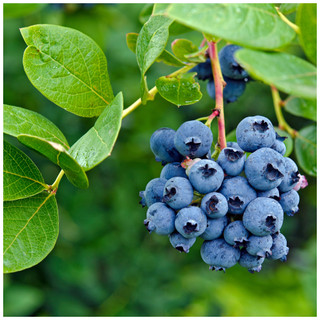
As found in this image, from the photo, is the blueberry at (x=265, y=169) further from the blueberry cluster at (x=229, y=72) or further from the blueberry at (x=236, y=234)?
the blueberry cluster at (x=229, y=72)

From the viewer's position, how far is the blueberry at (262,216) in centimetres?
82

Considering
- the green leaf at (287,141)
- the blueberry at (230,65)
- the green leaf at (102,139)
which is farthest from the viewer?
the green leaf at (287,141)

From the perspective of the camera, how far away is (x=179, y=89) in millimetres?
958

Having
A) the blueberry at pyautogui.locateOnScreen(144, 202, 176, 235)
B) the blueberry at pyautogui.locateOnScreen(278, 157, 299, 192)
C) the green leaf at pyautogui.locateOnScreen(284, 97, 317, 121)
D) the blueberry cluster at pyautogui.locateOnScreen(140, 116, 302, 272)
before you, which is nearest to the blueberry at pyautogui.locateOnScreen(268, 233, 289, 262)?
the blueberry cluster at pyautogui.locateOnScreen(140, 116, 302, 272)

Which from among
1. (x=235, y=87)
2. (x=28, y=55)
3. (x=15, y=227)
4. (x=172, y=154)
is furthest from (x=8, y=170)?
(x=235, y=87)

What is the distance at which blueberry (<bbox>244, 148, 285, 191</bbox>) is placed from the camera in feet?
2.73

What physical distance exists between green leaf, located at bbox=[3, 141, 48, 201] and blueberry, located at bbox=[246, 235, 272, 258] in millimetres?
507

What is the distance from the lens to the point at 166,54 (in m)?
1.03

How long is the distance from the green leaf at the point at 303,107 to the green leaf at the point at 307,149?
0.07 metres

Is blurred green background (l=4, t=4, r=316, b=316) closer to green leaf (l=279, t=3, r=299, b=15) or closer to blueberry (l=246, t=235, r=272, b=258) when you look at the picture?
green leaf (l=279, t=3, r=299, b=15)

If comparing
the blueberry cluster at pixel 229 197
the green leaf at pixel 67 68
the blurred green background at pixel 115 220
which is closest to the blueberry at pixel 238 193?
the blueberry cluster at pixel 229 197

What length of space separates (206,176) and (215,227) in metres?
0.11

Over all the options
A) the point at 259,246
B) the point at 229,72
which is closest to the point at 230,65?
the point at 229,72

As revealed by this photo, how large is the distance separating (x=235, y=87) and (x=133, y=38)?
0.34 m
